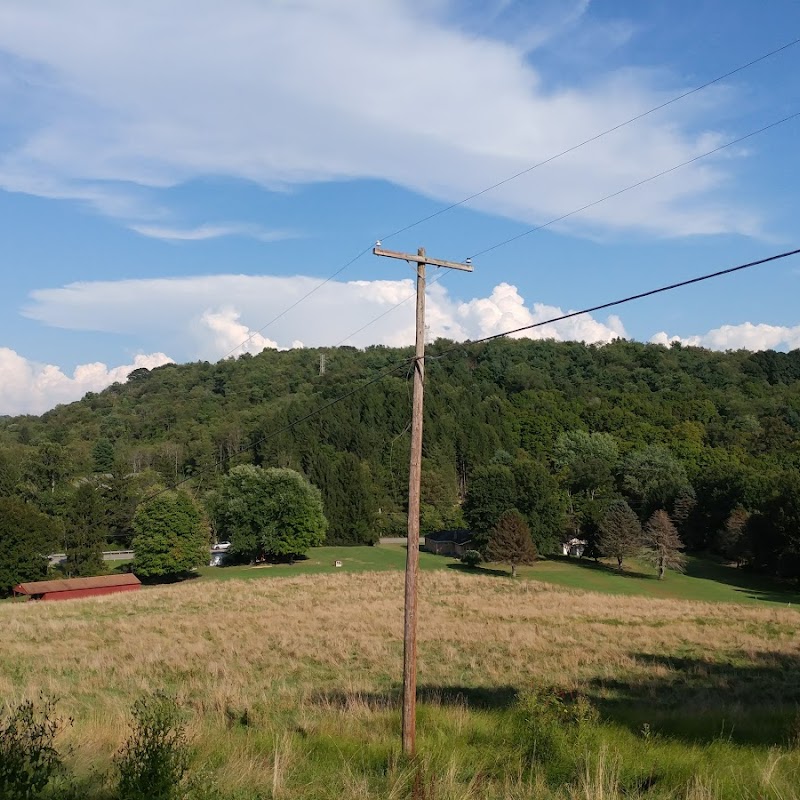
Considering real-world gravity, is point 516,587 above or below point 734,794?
below

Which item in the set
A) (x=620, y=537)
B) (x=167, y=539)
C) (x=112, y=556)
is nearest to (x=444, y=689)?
(x=167, y=539)

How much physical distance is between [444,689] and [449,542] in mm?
77838

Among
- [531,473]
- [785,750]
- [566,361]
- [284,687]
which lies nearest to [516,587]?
[531,473]

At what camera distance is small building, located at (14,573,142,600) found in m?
53.4

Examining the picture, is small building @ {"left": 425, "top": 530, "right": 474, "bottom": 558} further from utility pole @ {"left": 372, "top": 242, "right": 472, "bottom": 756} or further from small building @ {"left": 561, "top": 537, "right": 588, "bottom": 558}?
utility pole @ {"left": 372, "top": 242, "right": 472, "bottom": 756}

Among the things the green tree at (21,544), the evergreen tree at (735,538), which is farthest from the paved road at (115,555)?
the evergreen tree at (735,538)

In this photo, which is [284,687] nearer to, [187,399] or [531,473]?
[531,473]

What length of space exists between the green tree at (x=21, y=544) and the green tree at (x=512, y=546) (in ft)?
132

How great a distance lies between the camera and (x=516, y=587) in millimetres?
54875

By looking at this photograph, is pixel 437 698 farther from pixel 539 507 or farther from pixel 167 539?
pixel 539 507

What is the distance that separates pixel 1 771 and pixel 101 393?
200 metres

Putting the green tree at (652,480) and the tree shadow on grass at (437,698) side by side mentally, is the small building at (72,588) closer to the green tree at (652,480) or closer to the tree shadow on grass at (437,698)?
the tree shadow on grass at (437,698)

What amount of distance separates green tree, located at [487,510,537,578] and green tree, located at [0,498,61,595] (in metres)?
40.2

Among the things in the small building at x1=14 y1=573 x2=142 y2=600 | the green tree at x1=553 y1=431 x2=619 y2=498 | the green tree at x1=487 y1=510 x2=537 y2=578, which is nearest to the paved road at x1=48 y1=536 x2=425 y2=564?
the small building at x1=14 y1=573 x2=142 y2=600
